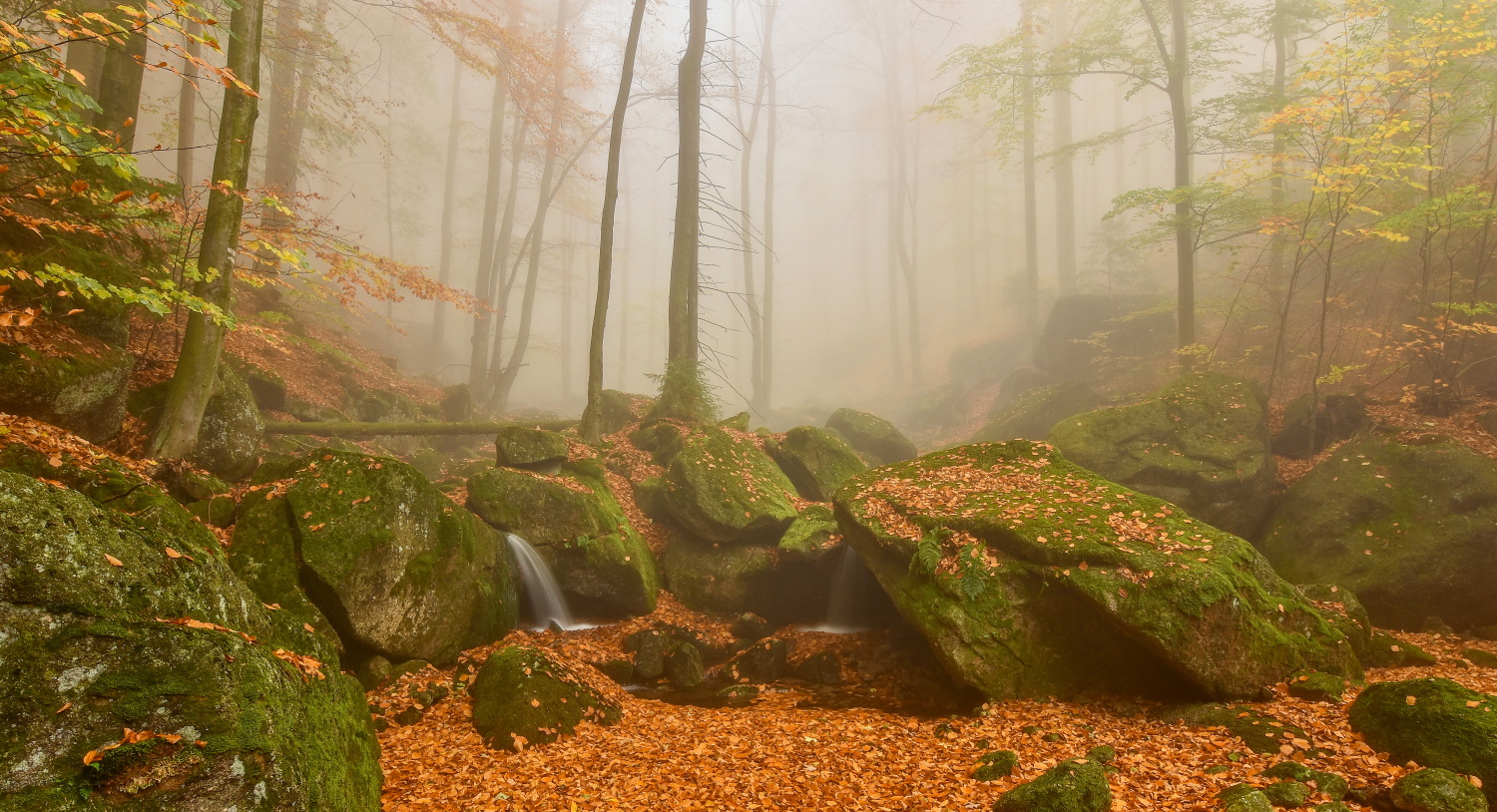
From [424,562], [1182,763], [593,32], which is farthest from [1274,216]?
[593,32]

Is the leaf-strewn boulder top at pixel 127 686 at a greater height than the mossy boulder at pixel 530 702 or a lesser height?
greater

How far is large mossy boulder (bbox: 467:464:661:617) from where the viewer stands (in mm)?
9891

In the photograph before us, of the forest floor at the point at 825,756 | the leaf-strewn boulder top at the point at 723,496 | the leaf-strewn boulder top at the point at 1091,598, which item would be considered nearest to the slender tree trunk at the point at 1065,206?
the leaf-strewn boulder top at the point at 723,496

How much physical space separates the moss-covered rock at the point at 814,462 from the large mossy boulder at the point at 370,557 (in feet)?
22.6

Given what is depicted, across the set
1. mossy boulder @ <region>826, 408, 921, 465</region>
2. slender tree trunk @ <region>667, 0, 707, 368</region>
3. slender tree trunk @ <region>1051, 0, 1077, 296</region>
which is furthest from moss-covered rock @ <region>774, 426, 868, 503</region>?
slender tree trunk @ <region>1051, 0, 1077, 296</region>

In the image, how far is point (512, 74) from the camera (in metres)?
19.2

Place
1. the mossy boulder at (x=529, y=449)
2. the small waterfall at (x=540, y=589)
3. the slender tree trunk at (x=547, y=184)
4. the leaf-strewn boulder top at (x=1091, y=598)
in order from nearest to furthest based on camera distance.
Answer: the leaf-strewn boulder top at (x=1091, y=598) → the small waterfall at (x=540, y=589) → the mossy boulder at (x=529, y=449) → the slender tree trunk at (x=547, y=184)

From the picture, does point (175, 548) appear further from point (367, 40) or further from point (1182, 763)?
point (367, 40)

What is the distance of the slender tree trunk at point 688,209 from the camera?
48.1ft

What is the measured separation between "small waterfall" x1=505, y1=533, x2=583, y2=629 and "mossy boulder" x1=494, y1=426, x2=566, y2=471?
219 centimetres

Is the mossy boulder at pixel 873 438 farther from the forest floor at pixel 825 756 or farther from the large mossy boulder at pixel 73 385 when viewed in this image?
the large mossy boulder at pixel 73 385

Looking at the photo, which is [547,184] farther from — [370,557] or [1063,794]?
[1063,794]

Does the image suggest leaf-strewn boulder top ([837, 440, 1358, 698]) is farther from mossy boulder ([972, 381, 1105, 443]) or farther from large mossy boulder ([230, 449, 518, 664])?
mossy boulder ([972, 381, 1105, 443])

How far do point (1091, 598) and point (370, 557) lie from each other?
24.7ft
